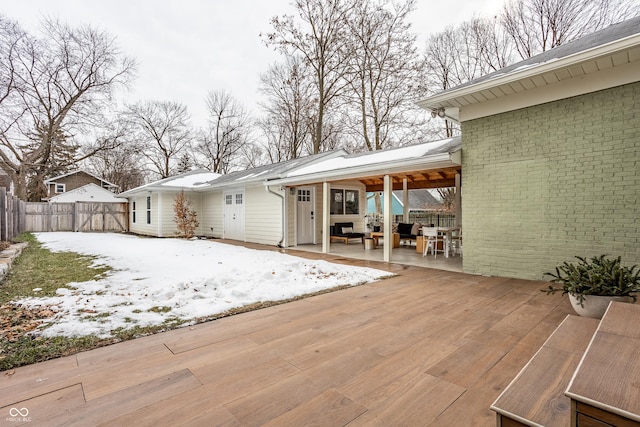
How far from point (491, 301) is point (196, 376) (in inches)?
144

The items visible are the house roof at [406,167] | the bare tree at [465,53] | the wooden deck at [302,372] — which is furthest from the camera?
the bare tree at [465,53]

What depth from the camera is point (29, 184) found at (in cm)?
2386

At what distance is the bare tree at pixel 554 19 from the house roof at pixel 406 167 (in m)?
7.17

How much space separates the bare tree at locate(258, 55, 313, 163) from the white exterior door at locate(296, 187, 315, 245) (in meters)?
7.62

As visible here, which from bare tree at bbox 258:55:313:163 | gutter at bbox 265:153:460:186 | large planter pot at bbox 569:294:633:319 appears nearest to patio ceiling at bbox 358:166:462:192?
gutter at bbox 265:153:460:186

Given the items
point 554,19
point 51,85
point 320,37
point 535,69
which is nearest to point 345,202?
point 535,69

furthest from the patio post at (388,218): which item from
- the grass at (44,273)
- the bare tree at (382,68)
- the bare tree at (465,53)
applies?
the bare tree at (465,53)

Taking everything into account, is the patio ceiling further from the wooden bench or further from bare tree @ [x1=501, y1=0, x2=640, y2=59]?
the wooden bench

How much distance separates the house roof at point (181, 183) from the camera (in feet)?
44.6

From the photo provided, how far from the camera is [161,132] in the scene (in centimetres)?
2456

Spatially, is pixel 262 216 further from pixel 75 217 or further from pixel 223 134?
pixel 223 134

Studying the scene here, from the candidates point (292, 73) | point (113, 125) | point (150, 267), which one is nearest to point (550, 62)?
point (150, 267)

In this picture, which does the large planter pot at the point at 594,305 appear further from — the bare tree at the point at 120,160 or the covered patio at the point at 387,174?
the bare tree at the point at 120,160

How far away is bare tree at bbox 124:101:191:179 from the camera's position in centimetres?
2364
